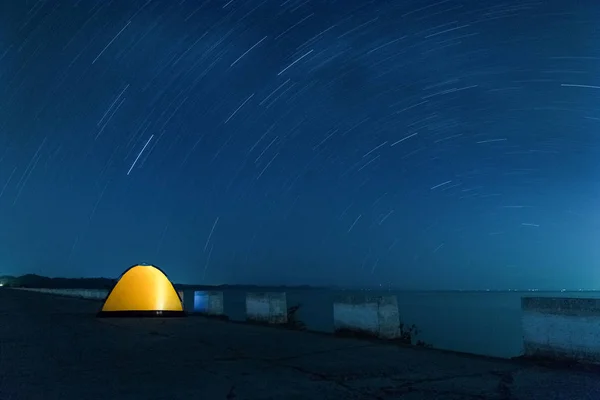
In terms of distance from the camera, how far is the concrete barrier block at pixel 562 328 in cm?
636

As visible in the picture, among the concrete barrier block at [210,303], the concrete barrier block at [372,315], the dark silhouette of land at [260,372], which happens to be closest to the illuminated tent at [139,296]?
the concrete barrier block at [210,303]

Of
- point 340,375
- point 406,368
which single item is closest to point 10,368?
point 340,375

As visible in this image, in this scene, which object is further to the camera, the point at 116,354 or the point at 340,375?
the point at 116,354

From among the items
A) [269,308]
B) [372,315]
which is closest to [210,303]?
[269,308]

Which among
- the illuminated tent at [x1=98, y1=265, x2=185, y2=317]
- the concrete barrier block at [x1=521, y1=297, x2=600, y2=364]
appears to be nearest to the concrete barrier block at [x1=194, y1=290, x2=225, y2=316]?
the illuminated tent at [x1=98, y1=265, x2=185, y2=317]

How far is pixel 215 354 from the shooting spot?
8.07 m

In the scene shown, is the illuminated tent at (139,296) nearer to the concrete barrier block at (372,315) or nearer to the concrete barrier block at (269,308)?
the concrete barrier block at (269,308)

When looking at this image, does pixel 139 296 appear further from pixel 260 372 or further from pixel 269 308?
pixel 260 372

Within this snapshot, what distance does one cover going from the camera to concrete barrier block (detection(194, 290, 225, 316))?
1989 cm

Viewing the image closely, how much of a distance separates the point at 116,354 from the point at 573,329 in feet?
22.0

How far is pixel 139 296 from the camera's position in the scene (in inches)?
652

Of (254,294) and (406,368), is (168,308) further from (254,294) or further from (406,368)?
(406,368)

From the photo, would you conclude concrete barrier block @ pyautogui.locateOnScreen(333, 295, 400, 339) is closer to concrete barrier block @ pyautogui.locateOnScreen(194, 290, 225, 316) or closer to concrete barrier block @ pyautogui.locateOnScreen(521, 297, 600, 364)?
concrete barrier block @ pyautogui.locateOnScreen(521, 297, 600, 364)

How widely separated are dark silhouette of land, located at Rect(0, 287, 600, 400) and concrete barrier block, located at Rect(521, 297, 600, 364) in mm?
346
